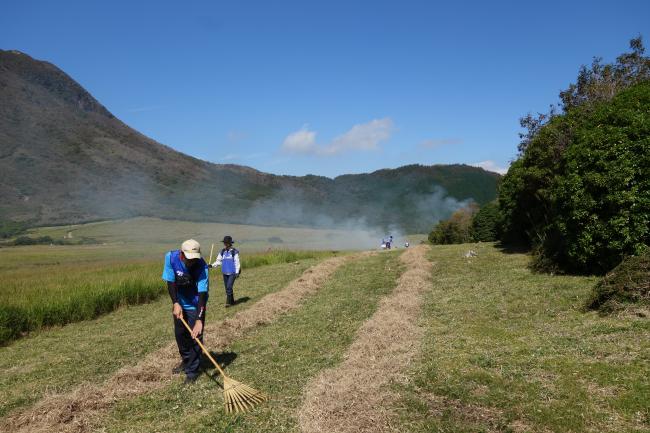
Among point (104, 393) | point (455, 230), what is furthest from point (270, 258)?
point (104, 393)

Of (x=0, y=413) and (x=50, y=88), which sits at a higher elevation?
(x=50, y=88)

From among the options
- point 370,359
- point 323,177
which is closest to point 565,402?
point 370,359

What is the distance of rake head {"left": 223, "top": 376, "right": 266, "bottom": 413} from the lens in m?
5.76

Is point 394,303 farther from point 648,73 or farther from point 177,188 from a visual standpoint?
point 177,188

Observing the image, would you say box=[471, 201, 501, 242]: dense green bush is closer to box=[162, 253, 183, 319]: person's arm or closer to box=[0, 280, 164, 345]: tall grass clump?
box=[0, 280, 164, 345]: tall grass clump

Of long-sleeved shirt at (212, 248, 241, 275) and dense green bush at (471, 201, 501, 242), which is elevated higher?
dense green bush at (471, 201, 501, 242)

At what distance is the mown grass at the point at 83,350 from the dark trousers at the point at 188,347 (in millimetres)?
1872

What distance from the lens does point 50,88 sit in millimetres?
140750

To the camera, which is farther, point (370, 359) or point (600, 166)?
point (600, 166)

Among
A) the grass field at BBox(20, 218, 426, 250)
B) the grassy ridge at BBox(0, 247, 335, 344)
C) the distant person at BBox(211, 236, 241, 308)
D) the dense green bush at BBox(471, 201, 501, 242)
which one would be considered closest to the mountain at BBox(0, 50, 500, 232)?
the grass field at BBox(20, 218, 426, 250)

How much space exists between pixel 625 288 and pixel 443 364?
3899 millimetres

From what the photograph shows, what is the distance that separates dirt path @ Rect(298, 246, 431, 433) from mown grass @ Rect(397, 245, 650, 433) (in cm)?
26

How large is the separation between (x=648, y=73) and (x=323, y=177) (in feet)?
393

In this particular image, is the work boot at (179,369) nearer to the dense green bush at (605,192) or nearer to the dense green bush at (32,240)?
the dense green bush at (605,192)
